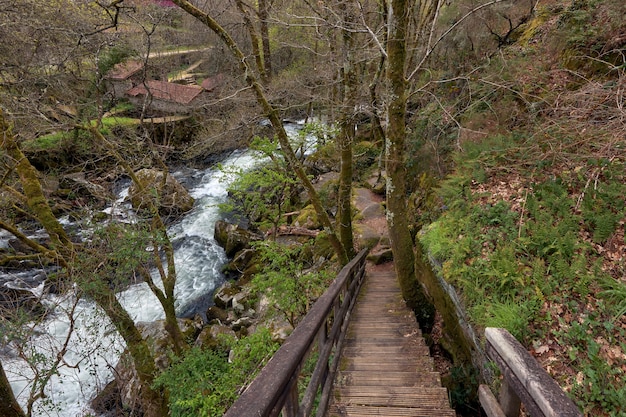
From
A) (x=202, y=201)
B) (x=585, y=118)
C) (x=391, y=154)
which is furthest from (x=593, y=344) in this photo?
(x=202, y=201)

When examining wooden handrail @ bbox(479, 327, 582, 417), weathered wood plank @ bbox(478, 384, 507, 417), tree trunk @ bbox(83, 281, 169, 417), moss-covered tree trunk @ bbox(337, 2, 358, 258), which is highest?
moss-covered tree trunk @ bbox(337, 2, 358, 258)

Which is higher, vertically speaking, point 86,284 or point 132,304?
point 86,284

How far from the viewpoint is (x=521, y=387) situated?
181cm

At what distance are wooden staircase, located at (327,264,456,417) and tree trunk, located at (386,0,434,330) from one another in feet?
1.41

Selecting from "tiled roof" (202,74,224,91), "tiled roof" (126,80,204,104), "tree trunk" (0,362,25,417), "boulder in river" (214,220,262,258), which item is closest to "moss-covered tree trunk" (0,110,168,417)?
"tree trunk" (0,362,25,417)

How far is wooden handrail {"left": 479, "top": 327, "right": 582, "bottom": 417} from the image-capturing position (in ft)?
5.05

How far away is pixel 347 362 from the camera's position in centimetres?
418

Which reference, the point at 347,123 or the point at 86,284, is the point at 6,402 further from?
the point at 347,123

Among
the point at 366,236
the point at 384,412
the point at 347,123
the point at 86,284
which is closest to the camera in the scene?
the point at 384,412

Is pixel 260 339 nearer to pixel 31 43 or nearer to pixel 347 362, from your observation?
pixel 347 362

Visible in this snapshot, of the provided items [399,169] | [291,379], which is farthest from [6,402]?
[399,169]

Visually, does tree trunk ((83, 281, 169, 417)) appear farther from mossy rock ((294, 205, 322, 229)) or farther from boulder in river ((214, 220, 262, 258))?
mossy rock ((294, 205, 322, 229))

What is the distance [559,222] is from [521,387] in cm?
296

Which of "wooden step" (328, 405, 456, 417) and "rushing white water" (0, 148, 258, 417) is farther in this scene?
"rushing white water" (0, 148, 258, 417)
